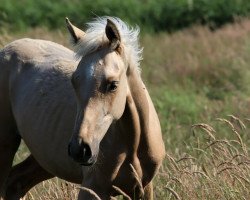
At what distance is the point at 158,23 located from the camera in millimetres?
22500

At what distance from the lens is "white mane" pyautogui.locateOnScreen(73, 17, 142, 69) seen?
653cm

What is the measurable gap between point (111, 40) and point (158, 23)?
16.0 meters

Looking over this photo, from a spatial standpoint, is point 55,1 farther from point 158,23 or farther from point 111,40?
point 111,40

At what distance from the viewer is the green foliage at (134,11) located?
72.8ft

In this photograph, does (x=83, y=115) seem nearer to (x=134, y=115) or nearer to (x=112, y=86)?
(x=112, y=86)

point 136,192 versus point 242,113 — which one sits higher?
point 136,192

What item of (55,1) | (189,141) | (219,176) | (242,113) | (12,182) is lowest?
(55,1)

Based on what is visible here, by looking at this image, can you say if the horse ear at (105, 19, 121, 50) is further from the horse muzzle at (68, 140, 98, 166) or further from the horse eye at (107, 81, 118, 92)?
the horse muzzle at (68, 140, 98, 166)

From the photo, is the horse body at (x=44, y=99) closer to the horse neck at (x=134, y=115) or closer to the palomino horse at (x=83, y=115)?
the palomino horse at (x=83, y=115)

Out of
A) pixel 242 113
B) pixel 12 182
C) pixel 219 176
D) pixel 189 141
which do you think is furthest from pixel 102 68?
pixel 242 113

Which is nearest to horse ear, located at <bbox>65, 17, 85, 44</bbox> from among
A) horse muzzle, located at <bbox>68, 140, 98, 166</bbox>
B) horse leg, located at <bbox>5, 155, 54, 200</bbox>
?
horse muzzle, located at <bbox>68, 140, 98, 166</bbox>

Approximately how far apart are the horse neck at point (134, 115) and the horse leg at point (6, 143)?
1.58m

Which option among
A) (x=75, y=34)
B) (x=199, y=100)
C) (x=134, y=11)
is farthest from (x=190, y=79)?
(x=75, y=34)

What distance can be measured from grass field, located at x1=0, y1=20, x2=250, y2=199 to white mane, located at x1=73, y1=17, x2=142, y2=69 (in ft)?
3.21
